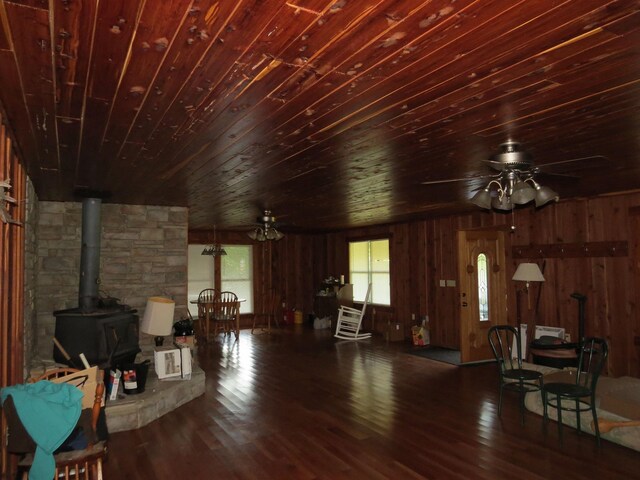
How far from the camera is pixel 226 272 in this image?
1030 cm

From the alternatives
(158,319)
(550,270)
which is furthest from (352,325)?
(158,319)

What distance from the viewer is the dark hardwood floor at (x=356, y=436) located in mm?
3229

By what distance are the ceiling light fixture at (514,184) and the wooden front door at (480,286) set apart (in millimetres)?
3401

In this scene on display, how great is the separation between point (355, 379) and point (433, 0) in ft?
16.4

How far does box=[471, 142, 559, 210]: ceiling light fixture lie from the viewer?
301cm

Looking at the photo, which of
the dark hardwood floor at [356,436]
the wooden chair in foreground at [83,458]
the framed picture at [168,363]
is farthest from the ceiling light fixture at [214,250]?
the wooden chair in foreground at [83,458]

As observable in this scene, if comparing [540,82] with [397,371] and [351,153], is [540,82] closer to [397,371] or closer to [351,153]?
[351,153]

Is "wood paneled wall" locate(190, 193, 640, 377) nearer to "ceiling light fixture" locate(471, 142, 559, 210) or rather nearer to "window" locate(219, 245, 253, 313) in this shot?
"window" locate(219, 245, 253, 313)

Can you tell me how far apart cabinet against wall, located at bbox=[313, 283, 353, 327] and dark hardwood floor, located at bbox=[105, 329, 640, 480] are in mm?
3870

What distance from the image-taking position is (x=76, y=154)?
3.12m

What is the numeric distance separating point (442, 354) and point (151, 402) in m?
4.54

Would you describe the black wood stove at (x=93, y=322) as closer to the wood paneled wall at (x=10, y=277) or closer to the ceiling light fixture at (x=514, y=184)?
the wood paneled wall at (x=10, y=277)

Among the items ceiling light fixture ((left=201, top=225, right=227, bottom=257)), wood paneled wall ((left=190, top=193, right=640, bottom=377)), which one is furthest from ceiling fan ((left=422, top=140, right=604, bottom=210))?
ceiling light fixture ((left=201, top=225, right=227, bottom=257))

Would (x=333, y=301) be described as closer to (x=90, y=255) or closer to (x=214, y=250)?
(x=214, y=250)
